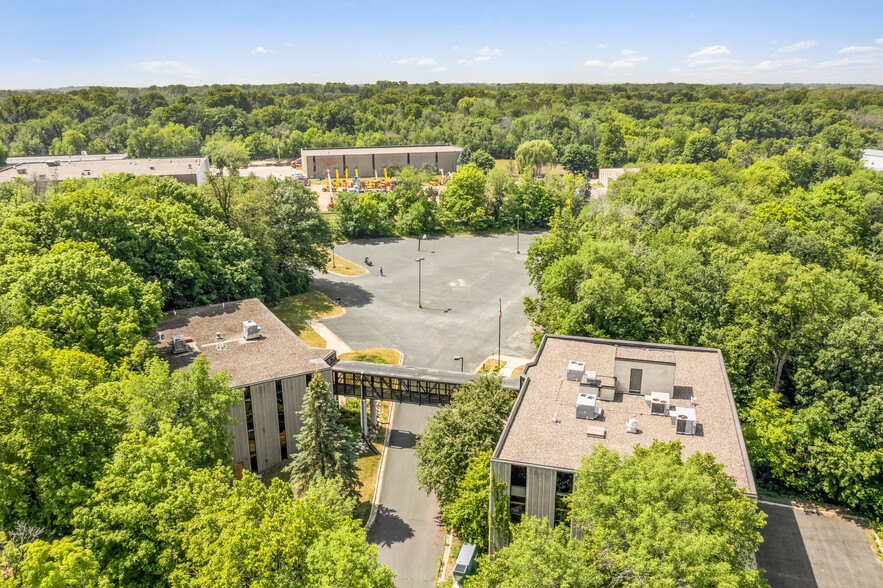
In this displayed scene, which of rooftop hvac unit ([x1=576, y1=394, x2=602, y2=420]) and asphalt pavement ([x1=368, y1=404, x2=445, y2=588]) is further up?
rooftop hvac unit ([x1=576, y1=394, x2=602, y2=420])

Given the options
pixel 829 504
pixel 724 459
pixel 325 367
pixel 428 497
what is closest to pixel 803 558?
pixel 829 504

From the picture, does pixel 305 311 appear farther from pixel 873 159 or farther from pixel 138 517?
pixel 873 159

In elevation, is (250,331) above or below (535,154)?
below

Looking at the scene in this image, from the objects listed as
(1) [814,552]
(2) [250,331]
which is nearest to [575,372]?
(1) [814,552]

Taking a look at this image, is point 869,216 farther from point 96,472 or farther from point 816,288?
point 96,472

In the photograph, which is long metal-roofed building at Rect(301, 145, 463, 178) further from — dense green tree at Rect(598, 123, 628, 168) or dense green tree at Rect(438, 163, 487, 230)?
dense green tree at Rect(438, 163, 487, 230)

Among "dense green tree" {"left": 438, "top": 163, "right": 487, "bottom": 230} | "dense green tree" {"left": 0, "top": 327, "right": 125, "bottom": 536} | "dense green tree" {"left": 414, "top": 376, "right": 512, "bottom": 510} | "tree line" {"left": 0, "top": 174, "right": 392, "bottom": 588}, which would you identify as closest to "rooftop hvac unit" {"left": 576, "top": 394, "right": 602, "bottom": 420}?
"dense green tree" {"left": 414, "top": 376, "right": 512, "bottom": 510}
